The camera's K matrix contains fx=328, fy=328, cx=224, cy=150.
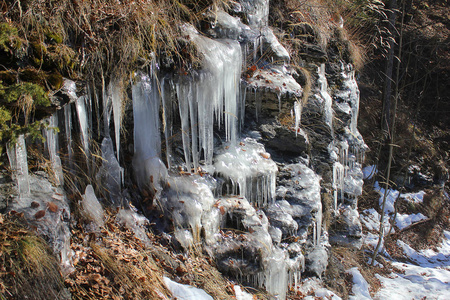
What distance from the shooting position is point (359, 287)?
5992 mm

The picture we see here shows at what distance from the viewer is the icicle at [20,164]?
2521 mm

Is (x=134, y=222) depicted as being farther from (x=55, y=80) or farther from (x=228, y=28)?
(x=228, y=28)

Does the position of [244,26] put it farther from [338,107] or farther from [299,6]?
[338,107]

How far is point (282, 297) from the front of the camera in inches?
157

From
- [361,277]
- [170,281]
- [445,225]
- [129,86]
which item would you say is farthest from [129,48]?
[445,225]

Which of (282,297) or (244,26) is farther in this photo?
(244,26)

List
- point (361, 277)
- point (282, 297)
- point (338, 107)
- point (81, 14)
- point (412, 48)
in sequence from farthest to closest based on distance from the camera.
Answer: point (412, 48) < point (338, 107) < point (361, 277) < point (282, 297) < point (81, 14)

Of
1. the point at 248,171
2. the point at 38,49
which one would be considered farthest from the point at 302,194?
the point at 38,49

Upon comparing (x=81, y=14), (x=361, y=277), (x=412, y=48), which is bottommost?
(x=361, y=277)

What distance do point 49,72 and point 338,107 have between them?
5975mm

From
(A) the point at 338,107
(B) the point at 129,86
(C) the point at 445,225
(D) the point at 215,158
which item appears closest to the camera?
(B) the point at 129,86

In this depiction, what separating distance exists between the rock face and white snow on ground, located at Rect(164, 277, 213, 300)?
0.51 metres

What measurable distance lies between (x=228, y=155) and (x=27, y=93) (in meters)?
2.49

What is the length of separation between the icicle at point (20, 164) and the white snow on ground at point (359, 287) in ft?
17.2
